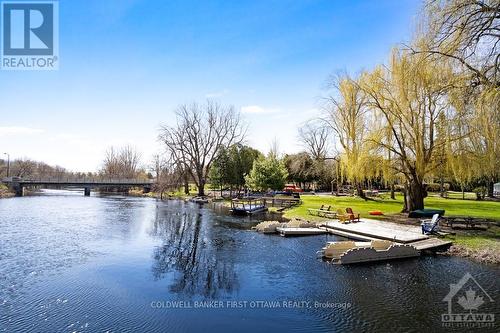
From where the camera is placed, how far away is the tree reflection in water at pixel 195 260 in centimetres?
1308

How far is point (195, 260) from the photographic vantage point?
56.3 ft

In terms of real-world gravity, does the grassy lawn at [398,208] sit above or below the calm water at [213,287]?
above

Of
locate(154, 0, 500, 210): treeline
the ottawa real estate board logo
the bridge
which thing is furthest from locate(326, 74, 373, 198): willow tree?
the bridge

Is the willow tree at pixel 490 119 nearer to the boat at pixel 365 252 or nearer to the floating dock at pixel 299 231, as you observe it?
the boat at pixel 365 252

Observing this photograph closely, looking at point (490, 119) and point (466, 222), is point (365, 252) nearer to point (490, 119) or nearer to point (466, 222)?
point (490, 119)

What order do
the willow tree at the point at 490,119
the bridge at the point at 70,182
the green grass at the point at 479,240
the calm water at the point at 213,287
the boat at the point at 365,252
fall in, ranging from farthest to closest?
the bridge at the point at 70,182 < the green grass at the point at 479,240 < the boat at the point at 365,252 < the willow tree at the point at 490,119 < the calm water at the point at 213,287

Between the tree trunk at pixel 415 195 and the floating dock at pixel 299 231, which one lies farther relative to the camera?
the tree trunk at pixel 415 195

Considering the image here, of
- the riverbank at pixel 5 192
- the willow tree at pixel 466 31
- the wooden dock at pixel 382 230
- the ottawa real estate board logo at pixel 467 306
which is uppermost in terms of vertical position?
the willow tree at pixel 466 31

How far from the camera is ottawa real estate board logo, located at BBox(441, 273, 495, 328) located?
33.1 feet

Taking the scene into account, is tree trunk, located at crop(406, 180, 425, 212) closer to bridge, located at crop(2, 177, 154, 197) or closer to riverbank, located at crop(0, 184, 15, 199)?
bridge, located at crop(2, 177, 154, 197)

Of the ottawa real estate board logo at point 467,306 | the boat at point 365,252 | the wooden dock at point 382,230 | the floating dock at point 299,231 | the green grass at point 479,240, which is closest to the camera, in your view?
the ottawa real estate board logo at point 467,306

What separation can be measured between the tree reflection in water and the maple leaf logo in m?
7.15

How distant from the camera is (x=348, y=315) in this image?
10.4m

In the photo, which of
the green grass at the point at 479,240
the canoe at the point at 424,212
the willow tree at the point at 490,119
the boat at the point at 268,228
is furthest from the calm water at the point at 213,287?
the canoe at the point at 424,212
